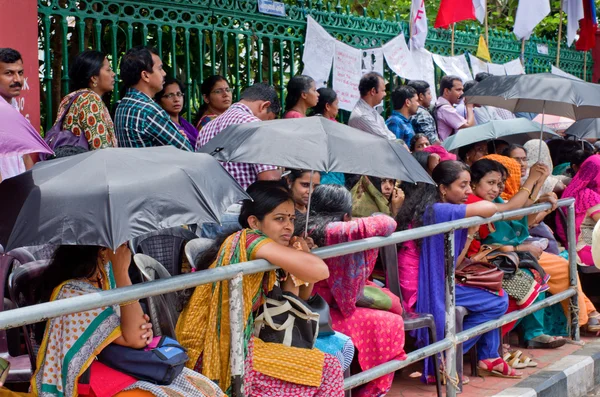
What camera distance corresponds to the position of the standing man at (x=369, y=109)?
7.68m

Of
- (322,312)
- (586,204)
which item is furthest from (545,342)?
(322,312)

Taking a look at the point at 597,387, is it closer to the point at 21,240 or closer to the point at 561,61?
the point at 21,240

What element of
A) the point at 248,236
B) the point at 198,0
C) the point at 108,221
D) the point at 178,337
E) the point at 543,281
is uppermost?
the point at 198,0

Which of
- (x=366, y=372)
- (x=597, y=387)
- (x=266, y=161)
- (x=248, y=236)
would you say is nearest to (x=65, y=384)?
(x=248, y=236)

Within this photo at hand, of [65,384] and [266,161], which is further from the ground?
[266,161]

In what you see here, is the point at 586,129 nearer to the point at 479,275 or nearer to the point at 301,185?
the point at 479,275

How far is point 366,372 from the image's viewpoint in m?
4.41

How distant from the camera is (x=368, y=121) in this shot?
302 inches

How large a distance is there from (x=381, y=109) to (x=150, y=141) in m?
4.02

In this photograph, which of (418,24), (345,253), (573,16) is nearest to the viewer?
(345,253)

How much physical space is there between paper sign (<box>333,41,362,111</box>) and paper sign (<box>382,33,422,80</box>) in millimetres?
550

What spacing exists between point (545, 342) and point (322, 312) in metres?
2.79

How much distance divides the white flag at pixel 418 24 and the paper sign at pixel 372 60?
783mm

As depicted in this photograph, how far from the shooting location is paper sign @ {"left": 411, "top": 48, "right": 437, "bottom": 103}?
9.83m
